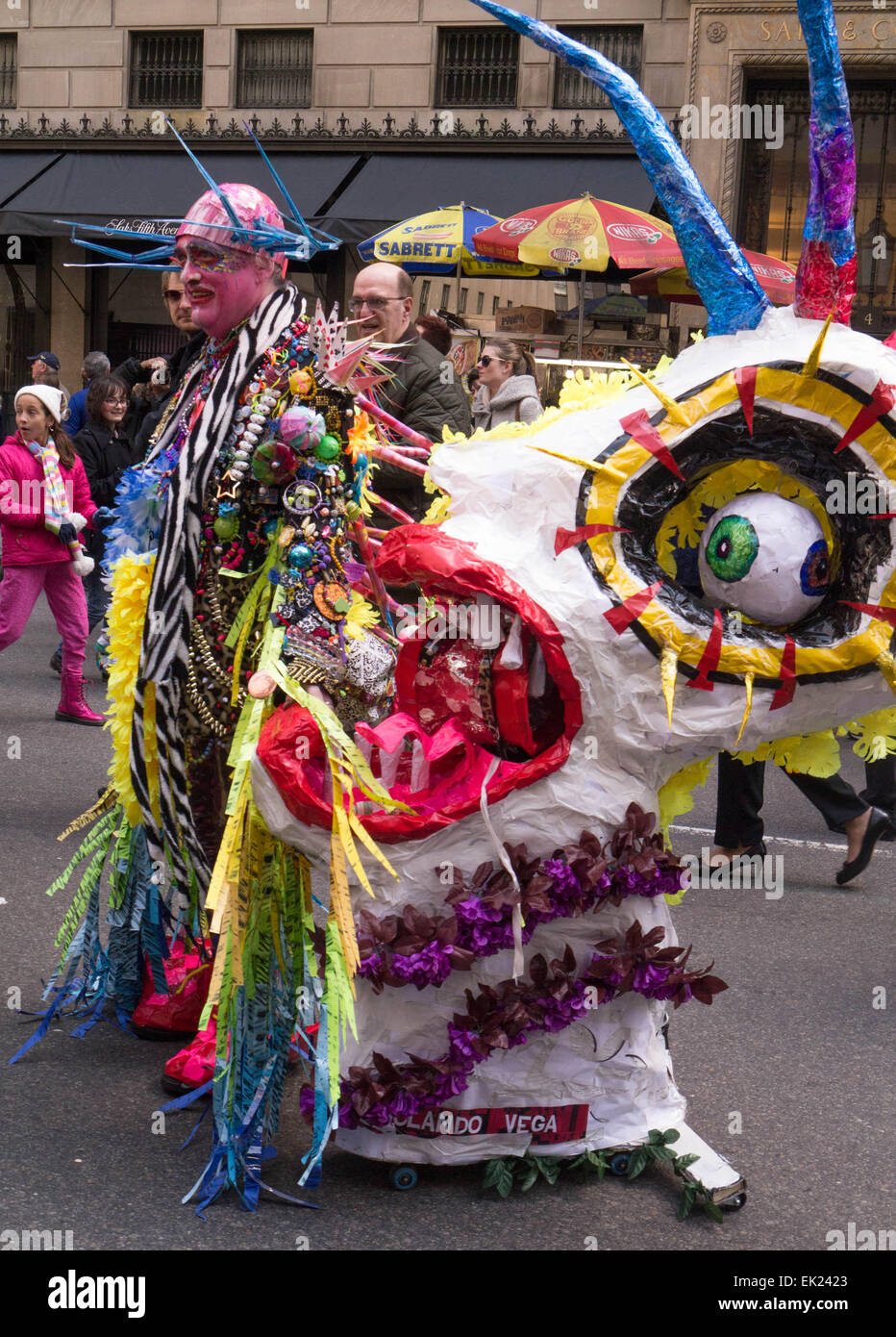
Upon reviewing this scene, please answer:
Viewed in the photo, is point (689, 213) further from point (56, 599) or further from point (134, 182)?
point (134, 182)

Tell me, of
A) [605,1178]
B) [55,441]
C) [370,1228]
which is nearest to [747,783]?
[605,1178]

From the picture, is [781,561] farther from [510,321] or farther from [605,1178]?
[510,321]

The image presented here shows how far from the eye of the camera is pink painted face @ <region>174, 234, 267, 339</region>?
10.2 ft

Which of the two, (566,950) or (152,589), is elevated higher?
(152,589)

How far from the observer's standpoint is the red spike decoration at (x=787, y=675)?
2807mm

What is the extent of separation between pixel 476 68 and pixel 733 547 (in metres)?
13.2

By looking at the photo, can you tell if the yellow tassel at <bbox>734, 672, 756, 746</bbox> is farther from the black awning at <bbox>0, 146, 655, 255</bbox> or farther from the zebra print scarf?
the black awning at <bbox>0, 146, 655, 255</bbox>

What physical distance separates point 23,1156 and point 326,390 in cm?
170

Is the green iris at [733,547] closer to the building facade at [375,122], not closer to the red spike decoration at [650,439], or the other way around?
the red spike decoration at [650,439]

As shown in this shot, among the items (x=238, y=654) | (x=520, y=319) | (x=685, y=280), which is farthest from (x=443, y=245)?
(x=238, y=654)

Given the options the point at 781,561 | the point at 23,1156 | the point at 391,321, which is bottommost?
the point at 23,1156

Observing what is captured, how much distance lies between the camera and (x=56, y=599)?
285 inches

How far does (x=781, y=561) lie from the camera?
2781 millimetres

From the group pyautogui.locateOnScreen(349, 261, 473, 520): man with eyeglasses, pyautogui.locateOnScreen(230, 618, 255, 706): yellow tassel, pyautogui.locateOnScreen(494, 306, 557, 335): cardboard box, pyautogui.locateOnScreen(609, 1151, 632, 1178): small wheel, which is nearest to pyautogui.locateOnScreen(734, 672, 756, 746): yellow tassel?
pyautogui.locateOnScreen(609, 1151, 632, 1178): small wheel
